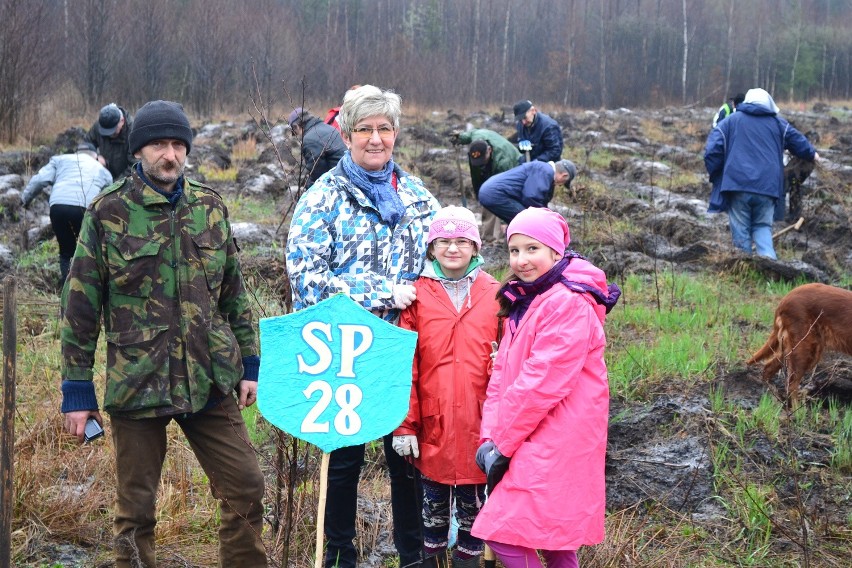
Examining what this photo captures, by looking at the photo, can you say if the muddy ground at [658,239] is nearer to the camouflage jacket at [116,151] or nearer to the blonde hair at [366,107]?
the blonde hair at [366,107]

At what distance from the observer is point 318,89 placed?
1288 inches

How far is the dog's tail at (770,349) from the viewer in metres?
5.58

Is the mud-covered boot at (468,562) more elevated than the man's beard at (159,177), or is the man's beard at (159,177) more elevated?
the man's beard at (159,177)

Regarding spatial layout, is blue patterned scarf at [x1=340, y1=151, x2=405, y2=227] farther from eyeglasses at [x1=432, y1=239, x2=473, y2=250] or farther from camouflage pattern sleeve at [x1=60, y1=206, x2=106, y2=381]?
camouflage pattern sleeve at [x1=60, y1=206, x2=106, y2=381]

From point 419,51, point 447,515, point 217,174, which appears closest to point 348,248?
point 447,515

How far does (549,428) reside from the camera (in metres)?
3.02

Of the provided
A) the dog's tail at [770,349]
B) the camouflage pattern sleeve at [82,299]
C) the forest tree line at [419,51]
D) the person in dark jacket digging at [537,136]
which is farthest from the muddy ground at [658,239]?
the forest tree line at [419,51]

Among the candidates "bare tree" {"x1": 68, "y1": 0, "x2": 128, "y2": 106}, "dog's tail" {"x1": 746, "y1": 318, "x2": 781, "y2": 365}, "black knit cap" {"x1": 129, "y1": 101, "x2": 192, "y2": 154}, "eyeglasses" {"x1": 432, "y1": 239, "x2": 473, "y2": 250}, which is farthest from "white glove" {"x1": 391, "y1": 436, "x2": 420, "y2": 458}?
"bare tree" {"x1": 68, "y1": 0, "x2": 128, "y2": 106}

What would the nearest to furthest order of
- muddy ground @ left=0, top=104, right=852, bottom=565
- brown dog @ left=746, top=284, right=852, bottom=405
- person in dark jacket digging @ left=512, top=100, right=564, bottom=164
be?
muddy ground @ left=0, top=104, right=852, bottom=565
brown dog @ left=746, top=284, right=852, bottom=405
person in dark jacket digging @ left=512, top=100, right=564, bottom=164

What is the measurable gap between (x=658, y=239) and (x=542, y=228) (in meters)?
7.65

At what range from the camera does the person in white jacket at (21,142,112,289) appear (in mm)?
7336

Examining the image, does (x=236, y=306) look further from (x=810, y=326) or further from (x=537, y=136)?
(x=537, y=136)

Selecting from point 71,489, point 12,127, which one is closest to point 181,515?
point 71,489

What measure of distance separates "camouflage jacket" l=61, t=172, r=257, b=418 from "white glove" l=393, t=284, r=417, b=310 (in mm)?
655
